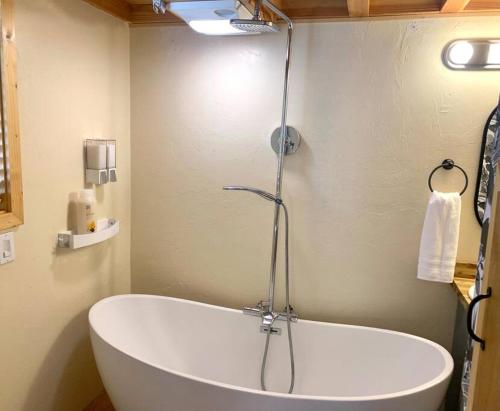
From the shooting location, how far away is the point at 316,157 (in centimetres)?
221

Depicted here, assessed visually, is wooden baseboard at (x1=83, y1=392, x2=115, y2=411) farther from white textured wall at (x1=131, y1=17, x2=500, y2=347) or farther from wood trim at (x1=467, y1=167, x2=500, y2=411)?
wood trim at (x1=467, y1=167, x2=500, y2=411)

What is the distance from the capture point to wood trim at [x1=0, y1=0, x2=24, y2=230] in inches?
62.7

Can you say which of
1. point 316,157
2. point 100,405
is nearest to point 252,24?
point 316,157

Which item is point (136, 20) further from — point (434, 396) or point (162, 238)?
point (434, 396)

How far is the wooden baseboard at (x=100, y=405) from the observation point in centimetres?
232

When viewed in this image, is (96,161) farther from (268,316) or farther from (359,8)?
(359,8)

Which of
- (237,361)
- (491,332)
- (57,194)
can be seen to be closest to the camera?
(491,332)

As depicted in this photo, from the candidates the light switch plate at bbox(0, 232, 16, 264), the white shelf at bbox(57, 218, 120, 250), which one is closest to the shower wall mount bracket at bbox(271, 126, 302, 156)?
the white shelf at bbox(57, 218, 120, 250)

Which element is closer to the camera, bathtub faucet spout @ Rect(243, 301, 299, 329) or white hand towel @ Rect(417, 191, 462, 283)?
white hand towel @ Rect(417, 191, 462, 283)

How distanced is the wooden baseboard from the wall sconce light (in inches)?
99.6

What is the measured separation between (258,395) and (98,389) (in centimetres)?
130

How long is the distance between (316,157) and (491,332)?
1.35 m

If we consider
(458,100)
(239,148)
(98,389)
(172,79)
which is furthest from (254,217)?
(98,389)

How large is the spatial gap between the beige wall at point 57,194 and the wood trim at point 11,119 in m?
0.06
